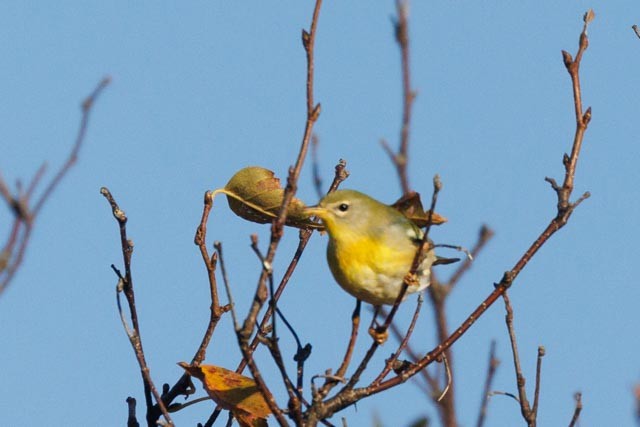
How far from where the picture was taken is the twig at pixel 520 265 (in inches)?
120

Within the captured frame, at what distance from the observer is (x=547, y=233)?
3199 mm

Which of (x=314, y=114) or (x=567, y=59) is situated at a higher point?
(x=567, y=59)

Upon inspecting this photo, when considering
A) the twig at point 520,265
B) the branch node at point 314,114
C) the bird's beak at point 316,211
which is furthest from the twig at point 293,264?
the branch node at point 314,114

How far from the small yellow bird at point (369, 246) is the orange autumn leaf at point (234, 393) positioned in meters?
0.64

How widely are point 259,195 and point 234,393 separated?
2.50 feet

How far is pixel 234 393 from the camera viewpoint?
3299mm

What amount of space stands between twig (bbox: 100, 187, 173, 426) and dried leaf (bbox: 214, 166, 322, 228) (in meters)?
0.49

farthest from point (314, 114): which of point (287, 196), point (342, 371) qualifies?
point (342, 371)

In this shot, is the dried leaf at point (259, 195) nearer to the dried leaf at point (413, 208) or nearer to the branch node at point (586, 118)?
the dried leaf at point (413, 208)

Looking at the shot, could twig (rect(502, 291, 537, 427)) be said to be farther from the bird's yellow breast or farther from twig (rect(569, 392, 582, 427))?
the bird's yellow breast

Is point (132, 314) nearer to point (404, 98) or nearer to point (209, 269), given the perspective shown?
point (209, 269)

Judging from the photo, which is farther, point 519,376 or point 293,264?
point 293,264

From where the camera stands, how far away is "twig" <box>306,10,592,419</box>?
10.0ft

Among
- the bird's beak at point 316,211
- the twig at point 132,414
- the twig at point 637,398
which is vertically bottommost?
the twig at point 637,398
